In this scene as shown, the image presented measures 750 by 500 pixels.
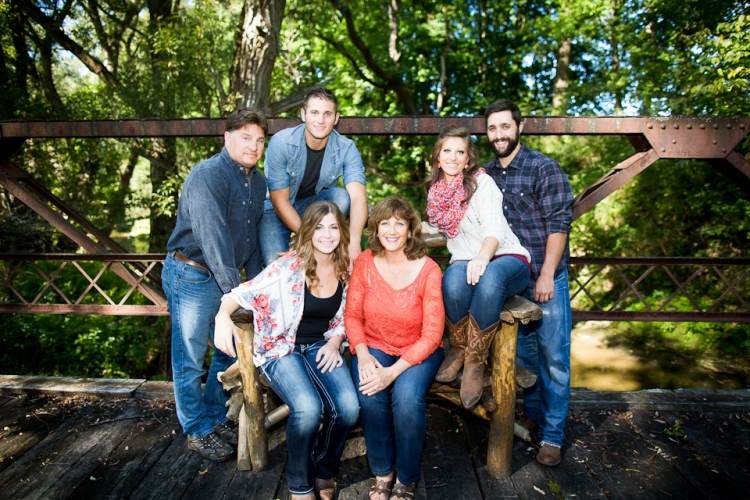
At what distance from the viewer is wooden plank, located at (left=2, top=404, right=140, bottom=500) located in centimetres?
285

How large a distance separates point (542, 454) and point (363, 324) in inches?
56.5

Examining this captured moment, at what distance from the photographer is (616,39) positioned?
10.2 metres

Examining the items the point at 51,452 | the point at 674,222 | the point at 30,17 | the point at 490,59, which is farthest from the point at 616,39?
the point at 51,452

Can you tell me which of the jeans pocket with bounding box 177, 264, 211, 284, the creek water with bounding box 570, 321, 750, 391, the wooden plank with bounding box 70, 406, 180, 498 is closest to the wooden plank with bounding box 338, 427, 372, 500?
the wooden plank with bounding box 70, 406, 180, 498

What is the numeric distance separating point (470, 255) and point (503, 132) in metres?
0.87

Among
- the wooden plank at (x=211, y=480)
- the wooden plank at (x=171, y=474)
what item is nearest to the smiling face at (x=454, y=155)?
the wooden plank at (x=211, y=480)

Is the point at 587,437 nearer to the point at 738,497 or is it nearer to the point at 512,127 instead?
the point at 738,497

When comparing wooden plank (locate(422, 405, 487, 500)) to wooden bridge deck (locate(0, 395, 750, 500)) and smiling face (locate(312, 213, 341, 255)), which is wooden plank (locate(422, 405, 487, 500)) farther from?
smiling face (locate(312, 213, 341, 255))

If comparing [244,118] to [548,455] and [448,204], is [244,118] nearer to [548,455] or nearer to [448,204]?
[448,204]

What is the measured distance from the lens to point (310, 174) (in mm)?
3377

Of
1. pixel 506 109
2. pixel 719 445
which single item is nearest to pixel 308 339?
pixel 506 109

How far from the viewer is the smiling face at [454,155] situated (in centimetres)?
303

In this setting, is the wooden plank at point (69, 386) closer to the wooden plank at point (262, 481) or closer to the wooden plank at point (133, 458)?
the wooden plank at point (133, 458)

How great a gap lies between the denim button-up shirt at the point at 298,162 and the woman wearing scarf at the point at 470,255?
583 millimetres
